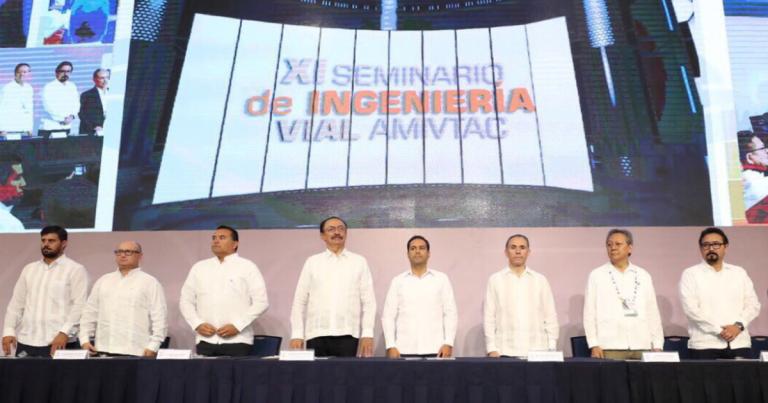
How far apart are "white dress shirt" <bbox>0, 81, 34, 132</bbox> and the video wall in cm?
2

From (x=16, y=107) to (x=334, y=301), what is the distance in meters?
3.14

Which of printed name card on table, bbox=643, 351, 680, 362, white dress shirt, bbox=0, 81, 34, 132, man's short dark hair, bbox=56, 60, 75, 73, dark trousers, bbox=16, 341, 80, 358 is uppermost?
man's short dark hair, bbox=56, 60, 75, 73

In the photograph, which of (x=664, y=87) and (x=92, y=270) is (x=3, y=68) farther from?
(x=664, y=87)

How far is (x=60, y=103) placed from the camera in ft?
18.7

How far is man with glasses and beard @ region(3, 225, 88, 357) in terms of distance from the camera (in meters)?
4.67

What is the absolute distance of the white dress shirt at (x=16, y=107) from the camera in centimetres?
571

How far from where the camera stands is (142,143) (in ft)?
18.2

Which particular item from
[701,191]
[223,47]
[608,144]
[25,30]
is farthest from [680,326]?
[25,30]

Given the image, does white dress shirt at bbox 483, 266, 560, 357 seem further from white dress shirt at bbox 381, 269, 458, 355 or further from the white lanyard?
the white lanyard

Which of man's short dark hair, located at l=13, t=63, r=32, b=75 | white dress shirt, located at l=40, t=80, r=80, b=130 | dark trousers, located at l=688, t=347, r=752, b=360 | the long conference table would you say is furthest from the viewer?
man's short dark hair, located at l=13, t=63, r=32, b=75

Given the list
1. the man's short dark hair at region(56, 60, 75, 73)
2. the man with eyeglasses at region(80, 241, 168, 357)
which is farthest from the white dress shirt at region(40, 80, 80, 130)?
the man with eyeglasses at region(80, 241, 168, 357)

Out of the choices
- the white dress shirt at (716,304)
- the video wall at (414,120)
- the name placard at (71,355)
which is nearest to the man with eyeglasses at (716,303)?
the white dress shirt at (716,304)

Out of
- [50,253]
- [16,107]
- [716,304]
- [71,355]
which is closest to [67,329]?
[50,253]

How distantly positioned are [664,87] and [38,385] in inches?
175
